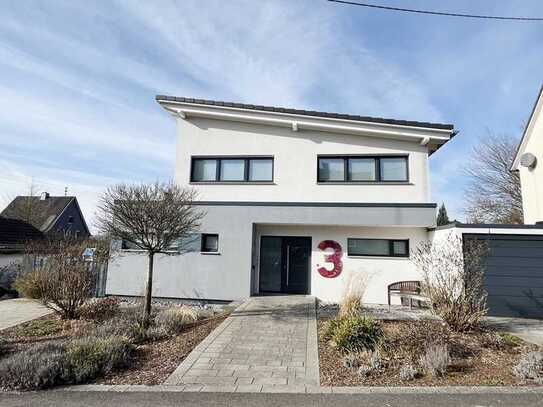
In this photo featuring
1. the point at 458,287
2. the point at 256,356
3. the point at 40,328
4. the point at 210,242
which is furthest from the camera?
the point at 210,242

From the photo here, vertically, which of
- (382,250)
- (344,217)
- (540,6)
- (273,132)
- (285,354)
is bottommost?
(285,354)

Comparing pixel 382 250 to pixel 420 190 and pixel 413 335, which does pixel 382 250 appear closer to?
pixel 420 190

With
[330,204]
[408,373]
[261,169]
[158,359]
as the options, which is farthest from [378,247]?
[158,359]

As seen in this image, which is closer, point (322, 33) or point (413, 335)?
point (413, 335)

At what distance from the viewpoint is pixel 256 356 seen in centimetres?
573

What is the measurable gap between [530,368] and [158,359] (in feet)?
18.3

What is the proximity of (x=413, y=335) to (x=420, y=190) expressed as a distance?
20.2ft

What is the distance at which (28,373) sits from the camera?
451 cm

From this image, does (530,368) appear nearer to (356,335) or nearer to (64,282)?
(356,335)

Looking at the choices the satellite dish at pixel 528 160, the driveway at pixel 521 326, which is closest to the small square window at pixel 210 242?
the driveway at pixel 521 326

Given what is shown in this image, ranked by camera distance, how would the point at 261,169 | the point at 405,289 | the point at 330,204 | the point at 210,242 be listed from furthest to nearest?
the point at 261,169 < the point at 210,242 < the point at 330,204 < the point at 405,289

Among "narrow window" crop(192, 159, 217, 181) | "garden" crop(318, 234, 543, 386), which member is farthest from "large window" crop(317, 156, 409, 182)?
"narrow window" crop(192, 159, 217, 181)

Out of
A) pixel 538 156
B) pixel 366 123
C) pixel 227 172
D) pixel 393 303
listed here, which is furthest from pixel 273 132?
pixel 538 156

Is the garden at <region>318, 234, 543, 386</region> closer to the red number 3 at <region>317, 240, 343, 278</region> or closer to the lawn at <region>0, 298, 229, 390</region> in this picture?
the lawn at <region>0, 298, 229, 390</region>
